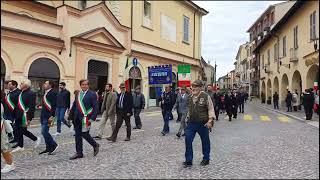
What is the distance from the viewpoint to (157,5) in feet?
93.4

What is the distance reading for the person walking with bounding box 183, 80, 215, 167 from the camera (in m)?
6.68

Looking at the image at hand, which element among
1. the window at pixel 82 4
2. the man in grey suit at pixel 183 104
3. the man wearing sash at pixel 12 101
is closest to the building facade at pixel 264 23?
the window at pixel 82 4

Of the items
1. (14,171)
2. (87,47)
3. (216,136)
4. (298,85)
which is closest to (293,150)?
(216,136)

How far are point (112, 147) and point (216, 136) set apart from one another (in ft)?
12.2

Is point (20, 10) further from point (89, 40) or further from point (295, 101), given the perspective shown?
point (295, 101)

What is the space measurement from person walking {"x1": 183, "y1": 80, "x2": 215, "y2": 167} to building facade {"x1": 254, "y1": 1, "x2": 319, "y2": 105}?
1633 centimetres

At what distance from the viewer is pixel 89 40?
63.6ft

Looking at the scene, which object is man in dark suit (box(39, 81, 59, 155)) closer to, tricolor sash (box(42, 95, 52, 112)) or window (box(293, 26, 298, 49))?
tricolor sash (box(42, 95, 52, 112))

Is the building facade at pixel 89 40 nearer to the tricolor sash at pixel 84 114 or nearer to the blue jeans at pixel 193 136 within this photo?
the tricolor sash at pixel 84 114

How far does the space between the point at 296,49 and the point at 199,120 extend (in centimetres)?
2207

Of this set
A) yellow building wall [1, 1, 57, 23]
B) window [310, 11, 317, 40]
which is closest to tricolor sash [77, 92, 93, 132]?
yellow building wall [1, 1, 57, 23]

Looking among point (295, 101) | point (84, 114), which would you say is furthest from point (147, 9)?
point (84, 114)

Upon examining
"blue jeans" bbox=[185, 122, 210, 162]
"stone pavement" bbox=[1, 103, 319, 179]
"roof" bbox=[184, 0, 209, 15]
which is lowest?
"stone pavement" bbox=[1, 103, 319, 179]

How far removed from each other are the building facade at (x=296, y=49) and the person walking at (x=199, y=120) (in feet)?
53.6
